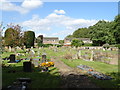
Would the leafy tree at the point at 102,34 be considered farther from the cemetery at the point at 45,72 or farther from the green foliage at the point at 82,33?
the green foliage at the point at 82,33

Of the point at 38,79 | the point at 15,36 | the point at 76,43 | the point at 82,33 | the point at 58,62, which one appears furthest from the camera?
the point at 82,33

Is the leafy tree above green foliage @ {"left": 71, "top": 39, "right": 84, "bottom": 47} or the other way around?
above

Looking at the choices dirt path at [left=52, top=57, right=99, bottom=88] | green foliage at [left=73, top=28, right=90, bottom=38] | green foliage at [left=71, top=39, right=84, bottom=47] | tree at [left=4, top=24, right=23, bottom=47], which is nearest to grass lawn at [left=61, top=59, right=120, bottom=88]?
dirt path at [left=52, top=57, right=99, bottom=88]

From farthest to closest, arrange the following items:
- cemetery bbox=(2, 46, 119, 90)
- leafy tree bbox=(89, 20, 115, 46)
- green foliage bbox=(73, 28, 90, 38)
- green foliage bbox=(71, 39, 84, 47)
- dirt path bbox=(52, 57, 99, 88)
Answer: green foliage bbox=(73, 28, 90, 38) < green foliage bbox=(71, 39, 84, 47) < leafy tree bbox=(89, 20, 115, 46) < cemetery bbox=(2, 46, 119, 90) < dirt path bbox=(52, 57, 99, 88)

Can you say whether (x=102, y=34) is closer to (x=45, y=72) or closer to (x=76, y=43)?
(x=76, y=43)

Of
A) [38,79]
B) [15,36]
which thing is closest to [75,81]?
[38,79]

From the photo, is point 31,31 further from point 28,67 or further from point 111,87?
point 111,87

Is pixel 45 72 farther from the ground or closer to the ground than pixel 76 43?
closer to the ground

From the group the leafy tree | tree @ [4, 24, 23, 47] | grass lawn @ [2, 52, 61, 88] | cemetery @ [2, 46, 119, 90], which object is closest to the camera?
grass lawn @ [2, 52, 61, 88]

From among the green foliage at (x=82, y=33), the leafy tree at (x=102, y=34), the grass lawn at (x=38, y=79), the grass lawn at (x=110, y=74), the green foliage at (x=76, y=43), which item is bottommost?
the grass lawn at (x=110, y=74)

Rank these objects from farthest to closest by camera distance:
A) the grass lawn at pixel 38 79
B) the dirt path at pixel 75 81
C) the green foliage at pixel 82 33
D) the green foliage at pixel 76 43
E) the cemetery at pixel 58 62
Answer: the green foliage at pixel 82 33, the green foliage at pixel 76 43, the cemetery at pixel 58 62, the grass lawn at pixel 38 79, the dirt path at pixel 75 81

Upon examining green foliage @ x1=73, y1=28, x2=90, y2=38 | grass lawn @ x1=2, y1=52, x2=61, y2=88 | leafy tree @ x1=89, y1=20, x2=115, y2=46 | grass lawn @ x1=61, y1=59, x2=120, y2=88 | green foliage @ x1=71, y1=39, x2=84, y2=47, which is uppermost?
green foliage @ x1=73, y1=28, x2=90, y2=38

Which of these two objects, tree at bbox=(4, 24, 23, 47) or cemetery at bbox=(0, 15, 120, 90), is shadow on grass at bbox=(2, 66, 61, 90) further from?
tree at bbox=(4, 24, 23, 47)

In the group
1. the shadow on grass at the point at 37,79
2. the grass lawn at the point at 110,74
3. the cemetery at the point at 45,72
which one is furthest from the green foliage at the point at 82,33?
the shadow on grass at the point at 37,79
